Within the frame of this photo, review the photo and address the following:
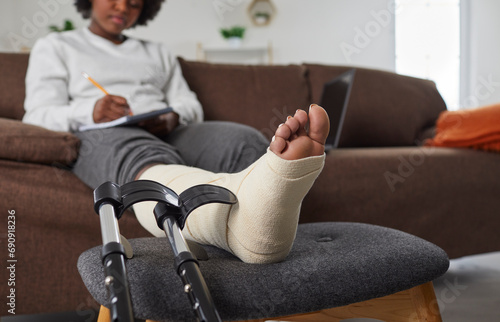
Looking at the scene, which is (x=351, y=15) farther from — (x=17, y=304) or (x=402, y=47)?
(x=17, y=304)

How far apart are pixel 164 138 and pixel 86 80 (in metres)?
0.29

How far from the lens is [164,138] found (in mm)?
1324

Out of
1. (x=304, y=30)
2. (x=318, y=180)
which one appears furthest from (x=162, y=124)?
(x=304, y=30)

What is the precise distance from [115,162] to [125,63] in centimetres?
57

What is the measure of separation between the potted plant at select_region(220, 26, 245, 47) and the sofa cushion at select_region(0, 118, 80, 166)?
3640 mm

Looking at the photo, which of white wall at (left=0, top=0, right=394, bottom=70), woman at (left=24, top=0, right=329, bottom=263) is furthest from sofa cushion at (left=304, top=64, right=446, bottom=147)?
white wall at (left=0, top=0, right=394, bottom=70)

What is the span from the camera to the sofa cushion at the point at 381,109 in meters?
1.90

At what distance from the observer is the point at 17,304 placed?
1007 millimetres

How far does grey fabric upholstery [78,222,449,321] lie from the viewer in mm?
530

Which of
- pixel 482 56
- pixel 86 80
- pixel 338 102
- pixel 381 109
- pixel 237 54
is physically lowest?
pixel 482 56

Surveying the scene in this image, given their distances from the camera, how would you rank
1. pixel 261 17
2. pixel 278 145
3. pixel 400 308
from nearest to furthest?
pixel 278 145 → pixel 400 308 → pixel 261 17

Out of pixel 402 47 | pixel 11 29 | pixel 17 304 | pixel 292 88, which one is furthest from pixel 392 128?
pixel 11 29

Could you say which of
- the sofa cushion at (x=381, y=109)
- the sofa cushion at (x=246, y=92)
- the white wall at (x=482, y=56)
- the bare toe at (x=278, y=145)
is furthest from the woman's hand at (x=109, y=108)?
the white wall at (x=482, y=56)

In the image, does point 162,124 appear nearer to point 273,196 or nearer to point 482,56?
point 273,196
